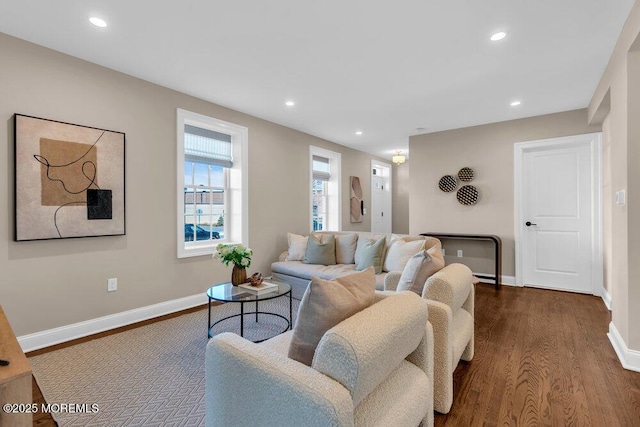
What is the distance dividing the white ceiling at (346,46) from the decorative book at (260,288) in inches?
81.3

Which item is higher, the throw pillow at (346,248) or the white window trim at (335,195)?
the white window trim at (335,195)

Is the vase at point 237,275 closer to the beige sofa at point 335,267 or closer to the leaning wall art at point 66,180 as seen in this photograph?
the beige sofa at point 335,267

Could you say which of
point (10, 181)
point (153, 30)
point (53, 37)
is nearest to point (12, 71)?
point (53, 37)

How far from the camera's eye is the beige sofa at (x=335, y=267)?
352 cm

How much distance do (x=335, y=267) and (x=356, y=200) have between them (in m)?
2.80

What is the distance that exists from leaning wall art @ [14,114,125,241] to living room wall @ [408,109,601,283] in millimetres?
4465

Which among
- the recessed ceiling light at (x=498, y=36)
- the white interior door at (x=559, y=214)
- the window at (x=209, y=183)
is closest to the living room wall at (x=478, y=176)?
the white interior door at (x=559, y=214)

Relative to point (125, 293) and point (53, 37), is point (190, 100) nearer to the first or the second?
point (53, 37)

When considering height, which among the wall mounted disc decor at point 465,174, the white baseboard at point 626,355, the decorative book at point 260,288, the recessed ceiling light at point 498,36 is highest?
the recessed ceiling light at point 498,36

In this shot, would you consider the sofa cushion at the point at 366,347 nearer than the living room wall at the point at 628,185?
Yes

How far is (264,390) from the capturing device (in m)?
1.06

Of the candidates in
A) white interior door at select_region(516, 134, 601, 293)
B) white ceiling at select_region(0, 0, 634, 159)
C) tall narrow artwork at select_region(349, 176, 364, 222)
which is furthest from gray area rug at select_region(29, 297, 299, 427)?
white interior door at select_region(516, 134, 601, 293)

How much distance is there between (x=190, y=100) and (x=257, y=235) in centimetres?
194

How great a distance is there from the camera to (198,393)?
2.00m
